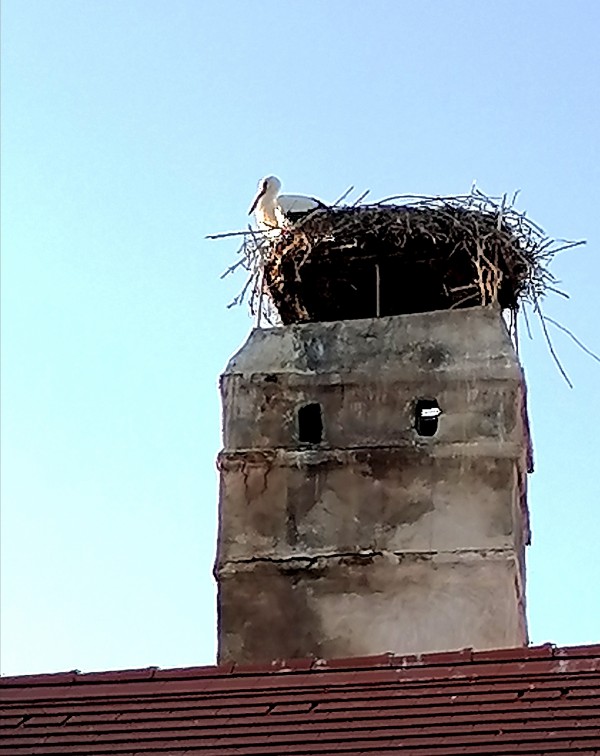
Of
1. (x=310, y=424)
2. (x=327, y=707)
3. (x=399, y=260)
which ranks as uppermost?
(x=399, y=260)

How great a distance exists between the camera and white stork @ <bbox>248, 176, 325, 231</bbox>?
412 inches

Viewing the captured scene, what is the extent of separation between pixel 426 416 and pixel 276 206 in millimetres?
2502

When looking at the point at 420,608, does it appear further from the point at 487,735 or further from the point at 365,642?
the point at 487,735

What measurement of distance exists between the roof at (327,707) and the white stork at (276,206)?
3969 mm

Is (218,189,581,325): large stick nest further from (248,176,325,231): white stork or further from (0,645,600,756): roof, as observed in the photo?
(0,645,600,756): roof

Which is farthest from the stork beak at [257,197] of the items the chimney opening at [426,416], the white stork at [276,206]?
the chimney opening at [426,416]

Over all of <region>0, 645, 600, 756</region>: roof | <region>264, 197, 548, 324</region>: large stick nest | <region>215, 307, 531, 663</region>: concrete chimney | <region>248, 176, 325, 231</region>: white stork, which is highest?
<region>248, 176, 325, 231</region>: white stork

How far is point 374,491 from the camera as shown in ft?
27.8

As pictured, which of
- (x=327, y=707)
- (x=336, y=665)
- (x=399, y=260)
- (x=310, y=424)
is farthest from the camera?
(x=399, y=260)

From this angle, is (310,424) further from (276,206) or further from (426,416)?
(276,206)

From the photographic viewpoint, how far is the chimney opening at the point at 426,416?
867cm

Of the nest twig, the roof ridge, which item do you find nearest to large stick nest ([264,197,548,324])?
the nest twig

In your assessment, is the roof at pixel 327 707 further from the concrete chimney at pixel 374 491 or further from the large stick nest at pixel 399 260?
the large stick nest at pixel 399 260

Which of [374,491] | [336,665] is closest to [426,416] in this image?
[374,491]
